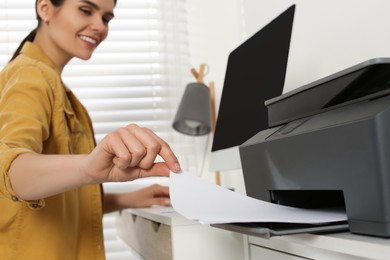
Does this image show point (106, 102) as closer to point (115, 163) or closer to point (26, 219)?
point (26, 219)

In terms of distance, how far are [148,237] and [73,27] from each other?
0.64 m

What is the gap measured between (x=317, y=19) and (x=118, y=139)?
3.16ft

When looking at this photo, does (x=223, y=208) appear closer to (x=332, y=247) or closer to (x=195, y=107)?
(x=332, y=247)

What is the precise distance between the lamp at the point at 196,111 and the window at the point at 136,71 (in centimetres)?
16

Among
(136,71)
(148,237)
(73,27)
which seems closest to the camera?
(148,237)

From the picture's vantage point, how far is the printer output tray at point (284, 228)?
0.57 m

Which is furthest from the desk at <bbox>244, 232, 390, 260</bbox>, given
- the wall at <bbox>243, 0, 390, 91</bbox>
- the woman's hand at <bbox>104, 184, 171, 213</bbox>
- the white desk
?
the woman's hand at <bbox>104, 184, 171, 213</bbox>

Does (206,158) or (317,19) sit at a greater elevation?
(317,19)

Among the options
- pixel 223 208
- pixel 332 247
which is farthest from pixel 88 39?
pixel 332 247

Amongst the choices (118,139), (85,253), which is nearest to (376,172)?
(118,139)

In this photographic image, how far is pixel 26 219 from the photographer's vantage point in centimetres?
114

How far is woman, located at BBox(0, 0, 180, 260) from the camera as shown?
72cm

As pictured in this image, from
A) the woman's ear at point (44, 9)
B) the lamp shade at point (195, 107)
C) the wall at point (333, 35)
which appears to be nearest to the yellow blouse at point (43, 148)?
the woman's ear at point (44, 9)

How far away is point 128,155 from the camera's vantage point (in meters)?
0.67
